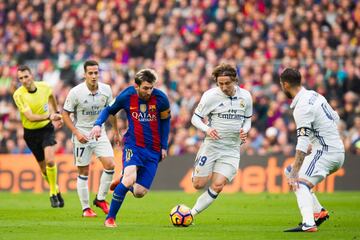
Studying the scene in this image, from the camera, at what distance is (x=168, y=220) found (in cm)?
1645

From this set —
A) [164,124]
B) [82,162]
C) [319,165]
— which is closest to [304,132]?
[319,165]

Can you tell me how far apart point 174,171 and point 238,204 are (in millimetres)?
5427

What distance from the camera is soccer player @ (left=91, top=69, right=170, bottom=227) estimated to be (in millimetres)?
14609

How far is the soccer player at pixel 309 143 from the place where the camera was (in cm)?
1366

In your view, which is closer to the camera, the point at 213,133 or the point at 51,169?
the point at 213,133

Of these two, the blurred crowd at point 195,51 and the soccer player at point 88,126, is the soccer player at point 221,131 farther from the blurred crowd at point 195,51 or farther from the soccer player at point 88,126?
the blurred crowd at point 195,51

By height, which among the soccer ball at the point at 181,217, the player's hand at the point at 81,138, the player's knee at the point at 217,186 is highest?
the player's hand at the point at 81,138

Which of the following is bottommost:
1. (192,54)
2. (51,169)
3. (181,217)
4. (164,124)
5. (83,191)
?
(181,217)

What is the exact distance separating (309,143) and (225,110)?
2010 mm

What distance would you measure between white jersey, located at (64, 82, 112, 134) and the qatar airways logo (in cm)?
271

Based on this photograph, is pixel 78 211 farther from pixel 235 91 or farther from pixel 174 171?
pixel 174 171

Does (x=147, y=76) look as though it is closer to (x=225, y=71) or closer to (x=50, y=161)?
(x=225, y=71)

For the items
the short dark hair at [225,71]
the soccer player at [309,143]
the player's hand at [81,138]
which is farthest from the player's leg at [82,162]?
the soccer player at [309,143]

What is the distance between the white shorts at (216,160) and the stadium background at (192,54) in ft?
33.0
